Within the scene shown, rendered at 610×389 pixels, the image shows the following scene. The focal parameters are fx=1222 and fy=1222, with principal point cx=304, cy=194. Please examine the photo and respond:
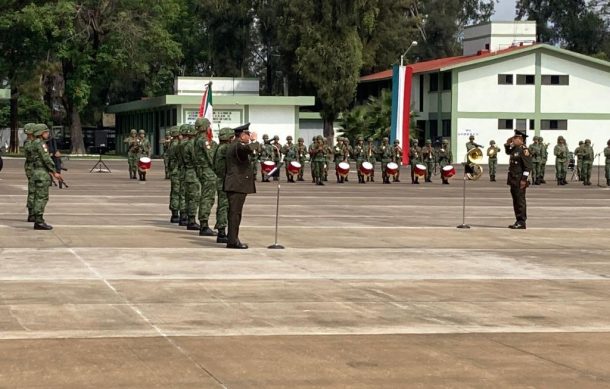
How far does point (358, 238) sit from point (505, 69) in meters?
51.5

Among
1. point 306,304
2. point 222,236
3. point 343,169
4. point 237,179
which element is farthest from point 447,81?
point 306,304

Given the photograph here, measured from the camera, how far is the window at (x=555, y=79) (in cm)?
6981

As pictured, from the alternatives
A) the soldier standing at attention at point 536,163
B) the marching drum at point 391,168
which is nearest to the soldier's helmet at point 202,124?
the marching drum at point 391,168

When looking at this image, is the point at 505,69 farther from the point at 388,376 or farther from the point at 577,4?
the point at 388,376

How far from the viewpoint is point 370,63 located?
85312 millimetres

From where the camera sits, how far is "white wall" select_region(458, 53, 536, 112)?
228 feet

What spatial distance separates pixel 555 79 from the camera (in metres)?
69.9

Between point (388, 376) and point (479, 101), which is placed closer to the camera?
point (388, 376)

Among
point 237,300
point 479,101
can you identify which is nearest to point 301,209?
point 237,300

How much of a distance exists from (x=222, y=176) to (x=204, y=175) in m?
1.95

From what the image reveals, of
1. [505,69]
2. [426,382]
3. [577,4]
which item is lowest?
[426,382]

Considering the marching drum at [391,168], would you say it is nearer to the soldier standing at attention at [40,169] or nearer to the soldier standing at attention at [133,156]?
the soldier standing at attention at [133,156]

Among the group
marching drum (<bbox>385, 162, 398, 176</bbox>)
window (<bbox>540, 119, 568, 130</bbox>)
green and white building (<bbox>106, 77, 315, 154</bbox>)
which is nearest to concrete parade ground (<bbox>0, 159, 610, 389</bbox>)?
marching drum (<bbox>385, 162, 398, 176</bbox>)

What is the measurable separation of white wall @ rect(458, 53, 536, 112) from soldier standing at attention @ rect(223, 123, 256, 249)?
52725 millimetres
